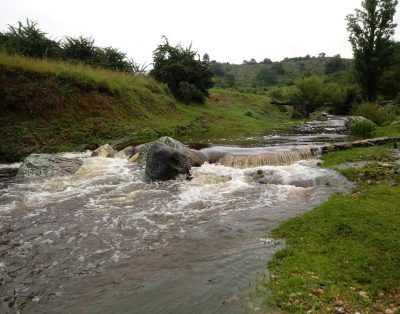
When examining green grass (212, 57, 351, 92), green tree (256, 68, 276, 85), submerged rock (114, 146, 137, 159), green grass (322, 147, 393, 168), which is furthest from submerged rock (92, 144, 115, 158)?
green tree (256, 68, 276, 85)

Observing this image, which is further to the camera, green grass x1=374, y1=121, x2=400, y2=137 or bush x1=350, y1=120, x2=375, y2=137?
bush x1=350, y1=120, x2=375, y2=137

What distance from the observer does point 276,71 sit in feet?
312

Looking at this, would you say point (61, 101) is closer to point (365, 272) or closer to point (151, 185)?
point (151, 185)

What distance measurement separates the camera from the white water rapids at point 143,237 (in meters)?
5.38

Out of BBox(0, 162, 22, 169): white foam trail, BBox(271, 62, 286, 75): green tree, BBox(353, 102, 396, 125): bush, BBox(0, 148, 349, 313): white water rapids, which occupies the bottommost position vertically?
BBox(0, 148, 349, 313): white water rapids

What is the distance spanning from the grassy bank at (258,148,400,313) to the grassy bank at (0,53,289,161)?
542 inches

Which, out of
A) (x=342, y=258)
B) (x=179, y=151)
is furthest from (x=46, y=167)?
(x=342, y=258)

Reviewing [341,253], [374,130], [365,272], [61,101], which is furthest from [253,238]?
[61,101]

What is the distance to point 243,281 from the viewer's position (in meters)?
5.62

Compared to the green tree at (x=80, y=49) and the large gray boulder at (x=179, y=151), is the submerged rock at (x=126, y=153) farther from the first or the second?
the green tree at (x=80, y=49)

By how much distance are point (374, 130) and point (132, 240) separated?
15751 millimetres

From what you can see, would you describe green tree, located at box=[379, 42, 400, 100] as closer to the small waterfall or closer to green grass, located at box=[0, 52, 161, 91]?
green grass, located at box=[0, 52, 161, 91]

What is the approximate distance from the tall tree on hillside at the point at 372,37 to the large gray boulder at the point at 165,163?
93.5ft

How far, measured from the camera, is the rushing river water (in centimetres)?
537
